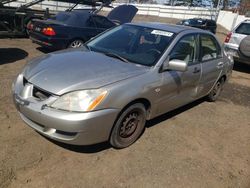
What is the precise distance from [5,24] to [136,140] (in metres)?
9.01

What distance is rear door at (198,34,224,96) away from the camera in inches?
186

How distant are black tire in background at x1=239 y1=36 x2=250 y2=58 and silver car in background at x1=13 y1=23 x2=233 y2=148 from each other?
3763mm

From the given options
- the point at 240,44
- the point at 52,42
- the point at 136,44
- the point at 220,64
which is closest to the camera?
the point at 136,44

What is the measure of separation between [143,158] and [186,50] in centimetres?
192

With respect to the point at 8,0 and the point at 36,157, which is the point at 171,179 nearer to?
the point at 36,157

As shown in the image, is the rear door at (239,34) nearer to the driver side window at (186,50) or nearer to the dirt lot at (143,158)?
the dirt lot at (143,158)

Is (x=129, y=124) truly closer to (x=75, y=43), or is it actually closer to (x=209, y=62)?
(x=209, y=62)

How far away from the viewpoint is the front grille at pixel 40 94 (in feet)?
9.99

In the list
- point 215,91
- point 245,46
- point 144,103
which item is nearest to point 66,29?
point 215,91

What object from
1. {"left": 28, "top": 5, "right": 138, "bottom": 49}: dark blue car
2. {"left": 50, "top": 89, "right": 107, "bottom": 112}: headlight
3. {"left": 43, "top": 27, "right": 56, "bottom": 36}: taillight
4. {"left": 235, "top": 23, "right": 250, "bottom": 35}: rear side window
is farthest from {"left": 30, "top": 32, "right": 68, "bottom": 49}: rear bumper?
{"left": 235, "top": 23, "right": 250, "bottom": 35}: rear side window

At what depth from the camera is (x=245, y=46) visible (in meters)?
8.11

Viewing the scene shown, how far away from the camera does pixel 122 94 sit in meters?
3.15

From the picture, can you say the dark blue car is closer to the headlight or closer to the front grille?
the front grille

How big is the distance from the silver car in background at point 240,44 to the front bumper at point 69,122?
21.3 feet
